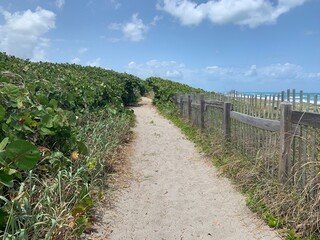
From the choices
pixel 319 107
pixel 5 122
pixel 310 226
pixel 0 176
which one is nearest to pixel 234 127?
pixel 319 107

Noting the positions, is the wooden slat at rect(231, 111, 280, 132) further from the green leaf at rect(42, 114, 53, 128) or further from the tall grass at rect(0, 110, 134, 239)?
the green leaf at rect(42, 114, 53, 128)

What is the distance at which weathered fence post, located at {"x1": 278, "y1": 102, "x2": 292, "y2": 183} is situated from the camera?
495cm

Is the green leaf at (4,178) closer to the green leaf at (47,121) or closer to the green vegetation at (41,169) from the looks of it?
the green vegetation at (41,169)

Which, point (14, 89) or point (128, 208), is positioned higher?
point (14, 89)

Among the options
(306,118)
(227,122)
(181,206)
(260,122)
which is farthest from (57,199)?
(227,122)

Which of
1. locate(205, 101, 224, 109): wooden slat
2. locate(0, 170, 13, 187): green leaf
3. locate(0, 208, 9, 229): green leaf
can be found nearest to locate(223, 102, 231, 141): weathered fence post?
locate(205, 101, 224, 109): wooden slat

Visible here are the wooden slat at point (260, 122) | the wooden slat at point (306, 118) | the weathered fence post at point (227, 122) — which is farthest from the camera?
the weathered fence post at point (227, 122)

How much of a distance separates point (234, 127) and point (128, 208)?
3654mm

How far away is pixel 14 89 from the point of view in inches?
159

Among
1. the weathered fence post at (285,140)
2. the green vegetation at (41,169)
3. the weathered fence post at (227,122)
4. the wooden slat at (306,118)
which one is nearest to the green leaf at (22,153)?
the green vegetation at (41,169)

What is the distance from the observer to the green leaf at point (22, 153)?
2.95 m

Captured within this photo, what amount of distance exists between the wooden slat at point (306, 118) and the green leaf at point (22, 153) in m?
3.22

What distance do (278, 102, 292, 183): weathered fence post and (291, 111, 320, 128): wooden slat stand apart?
0.30ft

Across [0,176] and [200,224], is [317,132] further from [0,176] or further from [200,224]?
[0,176]
